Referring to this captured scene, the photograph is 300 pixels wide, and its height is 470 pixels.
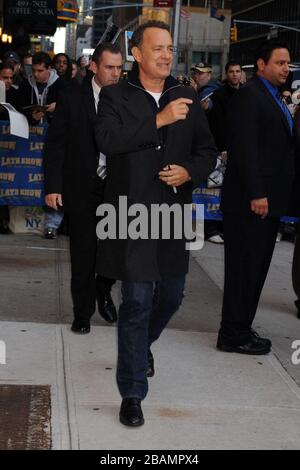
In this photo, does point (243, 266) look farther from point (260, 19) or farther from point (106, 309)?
point (260, 19)

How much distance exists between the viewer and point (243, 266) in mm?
6293

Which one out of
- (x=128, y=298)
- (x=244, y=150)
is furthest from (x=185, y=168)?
(x=244, y=150)

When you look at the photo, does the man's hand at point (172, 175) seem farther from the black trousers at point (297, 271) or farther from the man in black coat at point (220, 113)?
the man in black coat at point (220, 113)

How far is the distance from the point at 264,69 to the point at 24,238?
5119 mm

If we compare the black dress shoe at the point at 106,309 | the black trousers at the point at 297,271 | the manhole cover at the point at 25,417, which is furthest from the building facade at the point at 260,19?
the manhole cover at the point at 25,417

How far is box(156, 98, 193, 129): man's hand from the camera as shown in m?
4.54

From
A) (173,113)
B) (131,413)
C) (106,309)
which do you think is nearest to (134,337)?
(131,413)

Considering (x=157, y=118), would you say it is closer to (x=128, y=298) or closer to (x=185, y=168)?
(x=185, y=168)

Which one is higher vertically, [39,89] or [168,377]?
[39,89]

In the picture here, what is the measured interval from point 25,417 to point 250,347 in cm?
202

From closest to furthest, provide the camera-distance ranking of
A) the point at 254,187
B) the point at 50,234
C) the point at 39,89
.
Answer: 1. the point at 254,187
2. the point at 50,234
3. the point at 39,89

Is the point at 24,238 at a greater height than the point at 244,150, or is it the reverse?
the point at 244,150

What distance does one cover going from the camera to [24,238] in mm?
10727

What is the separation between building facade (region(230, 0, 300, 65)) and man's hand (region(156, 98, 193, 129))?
96.8 m
